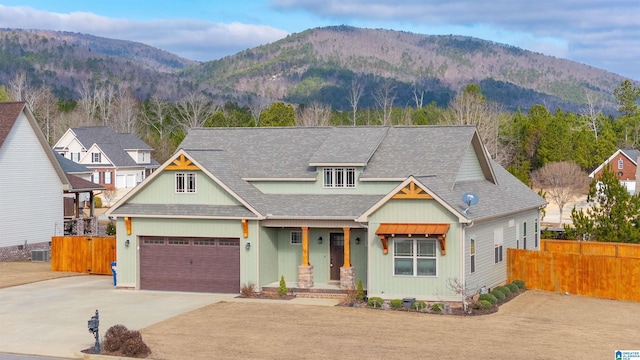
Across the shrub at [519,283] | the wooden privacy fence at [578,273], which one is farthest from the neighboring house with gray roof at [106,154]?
the shrub at [519,283]

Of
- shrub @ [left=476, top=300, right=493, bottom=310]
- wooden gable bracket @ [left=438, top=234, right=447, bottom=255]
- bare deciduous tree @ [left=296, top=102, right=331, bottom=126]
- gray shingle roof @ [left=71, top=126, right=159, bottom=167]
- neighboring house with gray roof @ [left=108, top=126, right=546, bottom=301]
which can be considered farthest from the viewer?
bare deciduous tree @ [left=296, top=102, right=331, bottom=126]

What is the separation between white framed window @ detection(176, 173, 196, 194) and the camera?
3562cm

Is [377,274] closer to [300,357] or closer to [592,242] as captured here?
[300,357]

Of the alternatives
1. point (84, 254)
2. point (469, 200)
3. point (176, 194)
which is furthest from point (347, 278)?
point (84, 254)

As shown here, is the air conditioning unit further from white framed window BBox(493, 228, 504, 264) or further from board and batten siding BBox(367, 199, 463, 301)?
white framed window BBox(493, 228, 504, 264)

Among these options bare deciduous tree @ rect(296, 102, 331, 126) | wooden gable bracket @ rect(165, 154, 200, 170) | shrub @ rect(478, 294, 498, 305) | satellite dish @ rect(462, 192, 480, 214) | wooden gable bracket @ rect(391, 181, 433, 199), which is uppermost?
bare deciduous tree @ rect(296, 102, 331, 126)

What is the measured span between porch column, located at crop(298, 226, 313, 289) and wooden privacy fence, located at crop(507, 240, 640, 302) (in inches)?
340

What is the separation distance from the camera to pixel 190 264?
35.8 m

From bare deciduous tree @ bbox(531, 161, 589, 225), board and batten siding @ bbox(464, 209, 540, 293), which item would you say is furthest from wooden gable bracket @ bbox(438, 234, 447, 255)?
bare deciduous tree @ bbox(531, 161, 589, 225)

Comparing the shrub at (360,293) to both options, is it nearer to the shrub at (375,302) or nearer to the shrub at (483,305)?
the shrub at (375,302)

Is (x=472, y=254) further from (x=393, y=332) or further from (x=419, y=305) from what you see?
(x=393, y=332)

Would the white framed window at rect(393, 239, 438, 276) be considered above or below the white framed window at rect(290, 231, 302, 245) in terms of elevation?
below

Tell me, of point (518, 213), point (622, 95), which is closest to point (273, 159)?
point (518, 213)

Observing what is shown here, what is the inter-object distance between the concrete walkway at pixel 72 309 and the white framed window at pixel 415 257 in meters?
2.77
